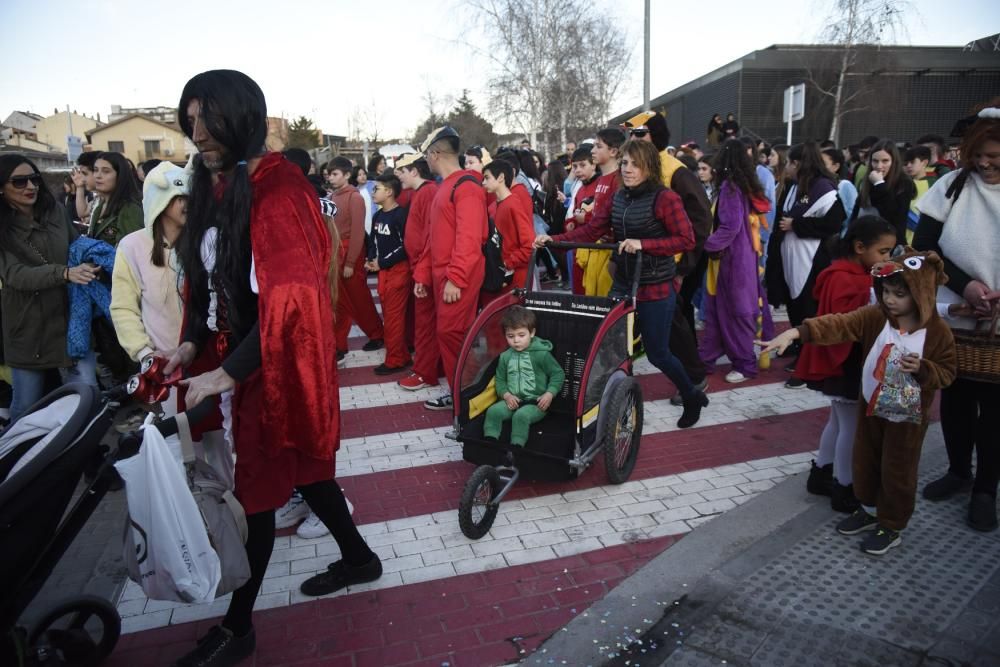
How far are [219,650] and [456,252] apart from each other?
11.1 ft

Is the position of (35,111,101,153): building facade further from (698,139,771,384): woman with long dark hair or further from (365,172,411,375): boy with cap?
(698,139,771,384): woman with long dark hair

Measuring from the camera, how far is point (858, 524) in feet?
11.7

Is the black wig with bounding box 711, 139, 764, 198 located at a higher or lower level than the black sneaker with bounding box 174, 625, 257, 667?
higher

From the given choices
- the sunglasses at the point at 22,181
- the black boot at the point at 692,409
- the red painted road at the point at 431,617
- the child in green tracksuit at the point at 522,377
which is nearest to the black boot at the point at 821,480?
the red painted road at the point at 431,617

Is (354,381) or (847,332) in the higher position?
(847,332)

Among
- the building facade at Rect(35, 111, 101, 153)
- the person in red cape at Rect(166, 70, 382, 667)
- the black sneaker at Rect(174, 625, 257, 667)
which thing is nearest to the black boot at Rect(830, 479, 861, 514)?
the person in red cape at Rect(166, 70, 382, 667)

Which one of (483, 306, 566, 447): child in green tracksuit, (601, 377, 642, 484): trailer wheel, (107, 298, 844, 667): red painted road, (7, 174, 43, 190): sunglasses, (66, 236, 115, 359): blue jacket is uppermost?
(7, 174, 43, 190): sunglasses

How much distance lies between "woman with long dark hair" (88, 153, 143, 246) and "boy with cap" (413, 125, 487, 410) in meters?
2.24

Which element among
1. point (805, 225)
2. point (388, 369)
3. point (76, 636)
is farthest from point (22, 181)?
point (805, 225)

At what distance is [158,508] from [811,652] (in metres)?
2.45

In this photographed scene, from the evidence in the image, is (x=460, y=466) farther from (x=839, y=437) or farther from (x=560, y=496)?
(x=839, y=437)

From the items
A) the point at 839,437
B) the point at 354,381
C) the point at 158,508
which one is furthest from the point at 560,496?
the point at 354,381

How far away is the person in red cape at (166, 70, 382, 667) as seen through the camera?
2369 mm

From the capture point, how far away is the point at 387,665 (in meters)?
2.77
